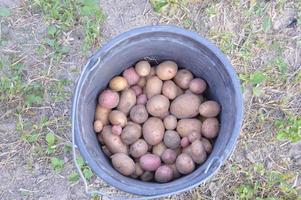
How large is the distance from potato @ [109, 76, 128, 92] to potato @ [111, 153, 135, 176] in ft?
0.83

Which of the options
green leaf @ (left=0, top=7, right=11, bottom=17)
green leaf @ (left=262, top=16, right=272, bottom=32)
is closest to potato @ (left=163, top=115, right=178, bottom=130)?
green leaf @ (left=262, top=16, right=272, bottom=32)

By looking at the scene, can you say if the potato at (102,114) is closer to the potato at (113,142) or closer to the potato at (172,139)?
the potato at (113,142)

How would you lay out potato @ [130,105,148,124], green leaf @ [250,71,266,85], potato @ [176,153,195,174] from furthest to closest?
green leaf @ [250,71,266,85]
potato @ [130,105,148,124]
potato @ [176,153,195,174]

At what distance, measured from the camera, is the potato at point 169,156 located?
1763 millimetres

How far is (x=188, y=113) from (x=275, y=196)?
0.44 m

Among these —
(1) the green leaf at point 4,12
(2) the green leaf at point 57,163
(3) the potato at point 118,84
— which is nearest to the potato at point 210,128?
(3) the potato at point 118,84

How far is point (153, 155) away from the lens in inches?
69.6

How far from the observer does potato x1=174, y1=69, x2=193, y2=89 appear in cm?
184

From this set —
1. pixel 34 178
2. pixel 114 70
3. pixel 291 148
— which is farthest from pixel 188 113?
pixel 34 178

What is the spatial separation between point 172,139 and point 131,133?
0.47ft

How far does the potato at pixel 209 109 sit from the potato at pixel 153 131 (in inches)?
6.1

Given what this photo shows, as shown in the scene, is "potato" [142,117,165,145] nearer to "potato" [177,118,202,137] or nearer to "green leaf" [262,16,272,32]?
"potato" [177,118,202,137]

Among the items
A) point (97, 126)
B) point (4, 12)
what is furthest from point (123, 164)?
point (4, 12)

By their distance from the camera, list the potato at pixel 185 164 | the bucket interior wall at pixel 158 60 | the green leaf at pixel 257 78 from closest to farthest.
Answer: the bucket interior wall at pixel 158 60
the potato at pixel 185 164
the green leaf at pixel 257 78
